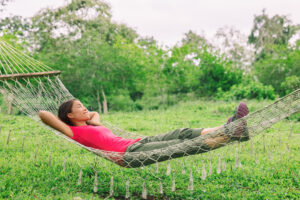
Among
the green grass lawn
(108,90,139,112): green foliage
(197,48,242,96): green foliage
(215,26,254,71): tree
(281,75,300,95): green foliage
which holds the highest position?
(215,26,254,71): tree

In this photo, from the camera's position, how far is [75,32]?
1409 cm

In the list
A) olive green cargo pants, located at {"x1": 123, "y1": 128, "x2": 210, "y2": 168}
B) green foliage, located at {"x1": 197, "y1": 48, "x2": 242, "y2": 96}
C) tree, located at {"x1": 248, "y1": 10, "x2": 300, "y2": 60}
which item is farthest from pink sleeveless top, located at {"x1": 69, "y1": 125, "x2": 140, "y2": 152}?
tree, located at {"x1": 248, "y1": 10, "x2": 300, "y2": 60}

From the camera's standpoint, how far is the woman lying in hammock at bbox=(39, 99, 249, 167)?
209 cm

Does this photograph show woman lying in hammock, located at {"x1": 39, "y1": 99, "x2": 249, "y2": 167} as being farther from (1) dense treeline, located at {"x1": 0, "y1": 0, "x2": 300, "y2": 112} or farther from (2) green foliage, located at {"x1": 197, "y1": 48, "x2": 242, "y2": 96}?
(2) green foliage, located at {"x1": 197, "y1": 48, "x2": 242, "y2": 96}

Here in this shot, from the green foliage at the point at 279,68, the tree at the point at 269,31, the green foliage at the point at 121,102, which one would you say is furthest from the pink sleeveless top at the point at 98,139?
the tree at the point at 269,31

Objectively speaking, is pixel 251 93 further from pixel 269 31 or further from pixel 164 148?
pixel 269 31

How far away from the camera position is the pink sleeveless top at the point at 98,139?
7.84 feet

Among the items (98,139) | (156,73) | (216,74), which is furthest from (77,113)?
(216,74)

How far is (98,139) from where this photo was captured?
2432 millimetres

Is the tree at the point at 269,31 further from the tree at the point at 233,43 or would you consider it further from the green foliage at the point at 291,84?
the green foliage at the point at 291,84

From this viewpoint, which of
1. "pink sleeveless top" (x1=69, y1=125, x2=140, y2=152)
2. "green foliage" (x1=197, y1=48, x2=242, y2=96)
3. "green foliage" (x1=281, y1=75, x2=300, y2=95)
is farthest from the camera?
"green foliage" (x1=197, y1=48, x2=242, y2=96)

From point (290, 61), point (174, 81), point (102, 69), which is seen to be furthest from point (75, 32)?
point (290, 61)

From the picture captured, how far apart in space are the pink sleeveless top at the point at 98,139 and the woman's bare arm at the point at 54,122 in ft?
0.17

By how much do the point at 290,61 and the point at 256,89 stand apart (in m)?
2.69
